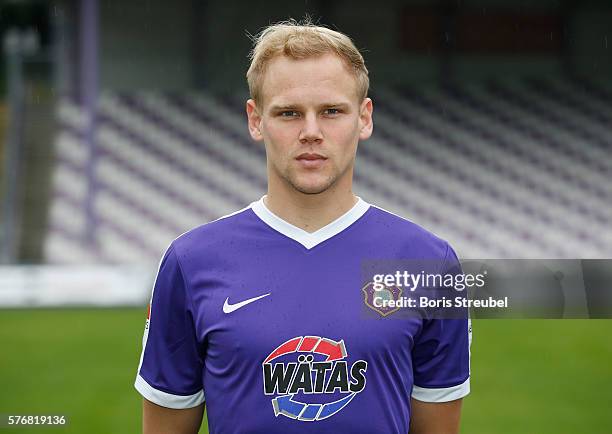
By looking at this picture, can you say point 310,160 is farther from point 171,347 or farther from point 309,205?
point 171,347

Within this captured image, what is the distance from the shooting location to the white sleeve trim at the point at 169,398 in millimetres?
2197

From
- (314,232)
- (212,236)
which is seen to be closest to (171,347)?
(212,236)

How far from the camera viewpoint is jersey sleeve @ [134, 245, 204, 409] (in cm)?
212

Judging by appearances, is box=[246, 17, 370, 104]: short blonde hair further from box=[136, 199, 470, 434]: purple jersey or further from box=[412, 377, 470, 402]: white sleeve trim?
box=[412, 377, 470, 402]: white sleeve trim

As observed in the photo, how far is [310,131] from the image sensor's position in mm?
1966

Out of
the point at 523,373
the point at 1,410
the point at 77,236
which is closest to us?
the point at 1,410

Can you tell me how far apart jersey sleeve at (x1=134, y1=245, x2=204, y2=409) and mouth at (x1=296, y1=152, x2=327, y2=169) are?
0.40m

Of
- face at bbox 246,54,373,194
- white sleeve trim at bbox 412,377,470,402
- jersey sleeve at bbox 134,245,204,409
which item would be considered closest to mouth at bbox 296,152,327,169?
face at bbox 246,54,373,194

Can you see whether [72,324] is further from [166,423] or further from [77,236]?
[166,423]

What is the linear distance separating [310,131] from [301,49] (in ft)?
0.64

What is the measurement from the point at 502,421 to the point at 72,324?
5447mm

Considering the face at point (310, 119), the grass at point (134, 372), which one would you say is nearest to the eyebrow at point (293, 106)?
the face at point (310, 119)

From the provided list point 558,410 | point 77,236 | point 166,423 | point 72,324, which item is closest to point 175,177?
point 77,236

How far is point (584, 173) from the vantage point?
1561 cm
